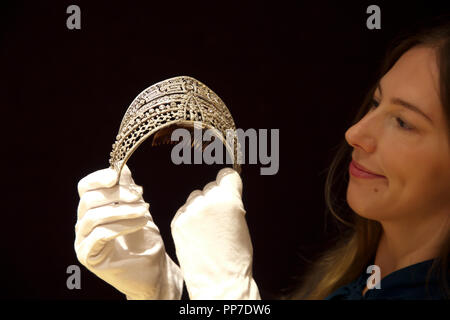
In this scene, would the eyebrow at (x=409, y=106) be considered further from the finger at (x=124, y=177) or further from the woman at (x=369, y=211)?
the finger at (x=124, y=177)

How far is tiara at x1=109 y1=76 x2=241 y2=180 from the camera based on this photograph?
0.93 m

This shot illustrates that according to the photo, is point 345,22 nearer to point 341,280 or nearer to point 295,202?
point 295,202

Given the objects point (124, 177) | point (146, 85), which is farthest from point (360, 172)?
point (146, 85)

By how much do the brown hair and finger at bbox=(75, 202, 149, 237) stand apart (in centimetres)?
51

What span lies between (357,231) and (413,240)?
0.70 feet

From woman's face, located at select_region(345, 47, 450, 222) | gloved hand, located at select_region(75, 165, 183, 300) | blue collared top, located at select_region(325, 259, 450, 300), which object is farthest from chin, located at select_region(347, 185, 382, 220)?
gloved hand, located at select_region(75, 165, 183, 300)

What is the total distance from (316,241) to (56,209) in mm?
733

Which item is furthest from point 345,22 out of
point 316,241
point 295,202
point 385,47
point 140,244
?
point 140,244

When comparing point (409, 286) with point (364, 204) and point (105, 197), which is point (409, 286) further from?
point (105, 197)

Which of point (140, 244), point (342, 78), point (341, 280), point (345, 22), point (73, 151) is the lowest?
point (341, 280)

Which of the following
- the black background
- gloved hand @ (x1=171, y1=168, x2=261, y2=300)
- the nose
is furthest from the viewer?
the black background

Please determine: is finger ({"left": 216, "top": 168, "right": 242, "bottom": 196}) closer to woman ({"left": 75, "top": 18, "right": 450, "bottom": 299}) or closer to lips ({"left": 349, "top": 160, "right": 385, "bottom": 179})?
woman ({"left": 75, "top": 18, "right": 450, "bottom": 299})

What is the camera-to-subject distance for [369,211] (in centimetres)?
98
